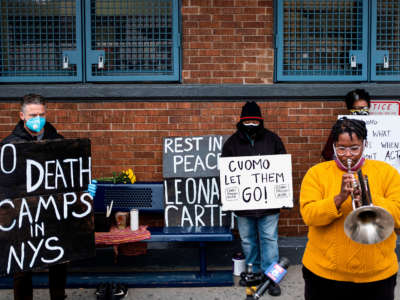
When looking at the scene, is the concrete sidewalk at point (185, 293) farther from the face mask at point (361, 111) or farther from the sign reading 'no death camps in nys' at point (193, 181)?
the face mask at point (361, 111)

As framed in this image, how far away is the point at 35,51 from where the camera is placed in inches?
206

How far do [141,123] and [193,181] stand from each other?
3.28 feet

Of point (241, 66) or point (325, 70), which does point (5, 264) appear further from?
point (325, 70)

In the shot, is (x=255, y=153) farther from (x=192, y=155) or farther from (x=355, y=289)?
(x=355, y=289)

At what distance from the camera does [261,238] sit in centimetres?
446

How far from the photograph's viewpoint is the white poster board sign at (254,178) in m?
4.39

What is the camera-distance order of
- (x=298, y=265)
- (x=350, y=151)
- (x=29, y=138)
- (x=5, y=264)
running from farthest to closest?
(x=298, y=265), (x=29, y=138), (x=5, y=264), (x=350, y=151)

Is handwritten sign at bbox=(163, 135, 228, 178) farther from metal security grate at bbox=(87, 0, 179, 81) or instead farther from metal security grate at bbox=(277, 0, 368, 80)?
metal security grate at bbox=(277, 0, 368, 80)

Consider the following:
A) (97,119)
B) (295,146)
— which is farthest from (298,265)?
(97,119)

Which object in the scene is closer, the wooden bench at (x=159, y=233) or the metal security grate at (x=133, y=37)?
the wooden bench at (x=159, y=233)

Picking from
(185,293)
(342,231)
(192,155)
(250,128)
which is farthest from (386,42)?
(185,293)

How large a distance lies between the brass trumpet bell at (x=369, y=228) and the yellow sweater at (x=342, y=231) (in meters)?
0.13

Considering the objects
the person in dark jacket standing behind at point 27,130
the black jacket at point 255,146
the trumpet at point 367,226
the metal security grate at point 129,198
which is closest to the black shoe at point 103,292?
the person in dark jacket standing behind at point 27,130

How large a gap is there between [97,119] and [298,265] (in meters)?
3.10
